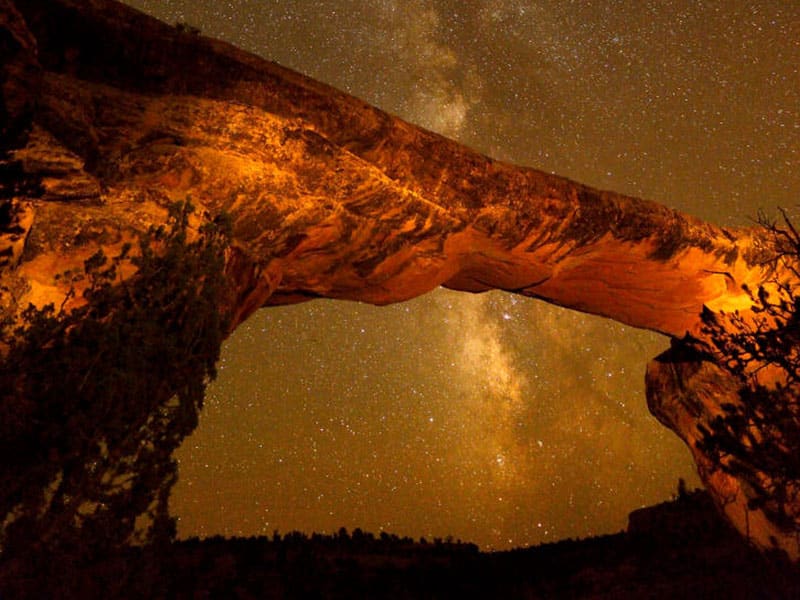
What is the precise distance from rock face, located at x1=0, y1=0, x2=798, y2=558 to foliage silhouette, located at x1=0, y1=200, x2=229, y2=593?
1.35 ft

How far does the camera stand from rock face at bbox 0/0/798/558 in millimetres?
4160

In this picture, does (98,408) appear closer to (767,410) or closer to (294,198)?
(294,198)

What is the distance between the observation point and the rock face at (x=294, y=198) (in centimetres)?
416

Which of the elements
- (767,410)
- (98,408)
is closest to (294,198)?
(98,408)

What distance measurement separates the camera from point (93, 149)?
4.50 m

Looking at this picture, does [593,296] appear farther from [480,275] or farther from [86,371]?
[86,371]

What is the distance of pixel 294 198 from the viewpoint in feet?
19.1

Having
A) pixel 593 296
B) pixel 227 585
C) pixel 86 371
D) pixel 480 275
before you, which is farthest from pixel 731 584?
pixel 86 371

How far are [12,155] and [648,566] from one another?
11.4m

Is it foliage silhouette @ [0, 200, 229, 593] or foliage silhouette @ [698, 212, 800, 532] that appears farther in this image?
foliage silhouette @ [698, 212, 800, 532]

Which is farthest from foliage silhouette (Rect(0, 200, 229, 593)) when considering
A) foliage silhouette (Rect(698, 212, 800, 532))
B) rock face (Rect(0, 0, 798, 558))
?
foliage silhouette (Rect(698, 212, 800, 532))

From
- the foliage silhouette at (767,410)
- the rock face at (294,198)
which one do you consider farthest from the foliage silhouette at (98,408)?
the foliage silhouette at (767,410)

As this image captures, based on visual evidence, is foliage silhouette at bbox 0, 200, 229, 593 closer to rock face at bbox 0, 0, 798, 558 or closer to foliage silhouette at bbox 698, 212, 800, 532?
rock face at bbox 0, 0, 798, 558

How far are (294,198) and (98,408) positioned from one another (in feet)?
9.54
